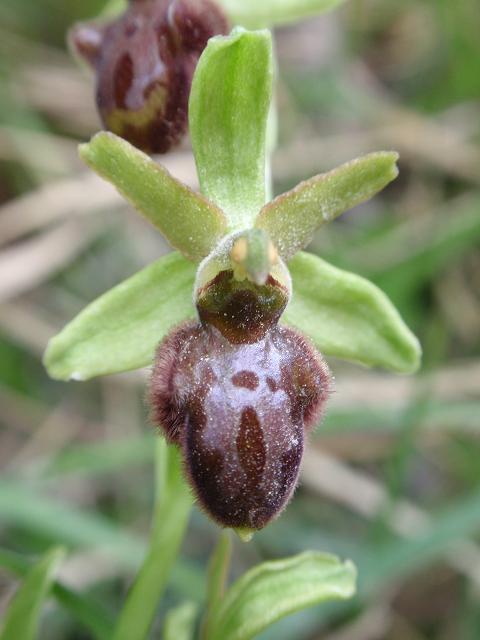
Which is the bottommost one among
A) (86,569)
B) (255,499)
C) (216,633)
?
(86,569)

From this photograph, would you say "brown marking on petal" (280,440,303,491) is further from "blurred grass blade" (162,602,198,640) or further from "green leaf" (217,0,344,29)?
"green leaf" (217,0,344,29)

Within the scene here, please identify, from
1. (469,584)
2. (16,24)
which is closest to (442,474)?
(469,584)

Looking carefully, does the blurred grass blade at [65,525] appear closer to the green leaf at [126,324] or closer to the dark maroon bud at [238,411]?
the green leaf at [126,324]

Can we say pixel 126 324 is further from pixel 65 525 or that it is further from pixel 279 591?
pixel 65 525

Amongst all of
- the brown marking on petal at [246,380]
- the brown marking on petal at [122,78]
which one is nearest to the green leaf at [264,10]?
the brown marking on petal at [122,78]

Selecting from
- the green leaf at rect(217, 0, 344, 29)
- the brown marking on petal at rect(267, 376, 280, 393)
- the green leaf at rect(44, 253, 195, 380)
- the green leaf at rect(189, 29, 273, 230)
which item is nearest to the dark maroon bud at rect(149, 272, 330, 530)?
the brown marking on petal at rect(267, 376, 280, 393)

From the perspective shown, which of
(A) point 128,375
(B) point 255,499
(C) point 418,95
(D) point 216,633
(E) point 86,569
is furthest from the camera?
(C) point 418,95

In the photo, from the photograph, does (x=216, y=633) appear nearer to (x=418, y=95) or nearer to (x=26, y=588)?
(x=26, y=588)
